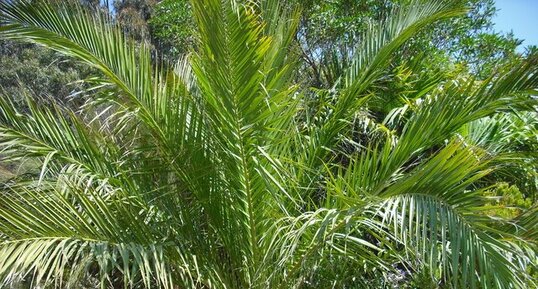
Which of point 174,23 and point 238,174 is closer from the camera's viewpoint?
point 238,174

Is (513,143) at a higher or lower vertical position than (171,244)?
higher

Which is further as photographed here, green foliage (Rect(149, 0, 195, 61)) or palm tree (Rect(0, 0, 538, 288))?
green foliage (Rect(149, 0, 195, 61))

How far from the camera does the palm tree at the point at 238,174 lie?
119 inches

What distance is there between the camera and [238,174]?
3.88m

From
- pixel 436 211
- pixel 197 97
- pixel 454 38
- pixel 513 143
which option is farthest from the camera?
pixel 454 38

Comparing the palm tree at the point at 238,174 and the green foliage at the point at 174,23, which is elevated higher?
the green foliage at the point at 174,23

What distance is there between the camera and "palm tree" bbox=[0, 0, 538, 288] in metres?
3.03

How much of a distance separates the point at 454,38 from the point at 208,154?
4.68 meters

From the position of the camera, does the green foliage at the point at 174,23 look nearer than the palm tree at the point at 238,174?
No

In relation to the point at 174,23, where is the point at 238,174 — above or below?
below

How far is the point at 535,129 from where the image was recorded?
5.94 meters

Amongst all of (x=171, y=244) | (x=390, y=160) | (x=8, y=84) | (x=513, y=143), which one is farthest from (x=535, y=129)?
(x=8, y=84)

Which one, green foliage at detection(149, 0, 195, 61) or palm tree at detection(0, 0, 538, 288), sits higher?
green foliage at detection(149, 0, 195, 61)

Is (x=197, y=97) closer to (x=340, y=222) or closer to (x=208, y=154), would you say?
(x=208, y=154)
